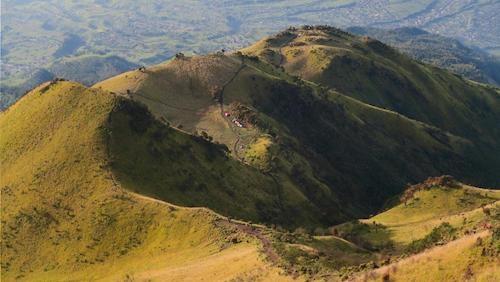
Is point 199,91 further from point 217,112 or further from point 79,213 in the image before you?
point 79,213

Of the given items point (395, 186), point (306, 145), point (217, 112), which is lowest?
point (395, 186)

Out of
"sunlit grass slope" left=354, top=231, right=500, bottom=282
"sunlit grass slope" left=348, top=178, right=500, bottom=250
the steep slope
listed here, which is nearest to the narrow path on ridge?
the steep slope

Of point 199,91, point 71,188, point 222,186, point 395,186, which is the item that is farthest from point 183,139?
point 395,186

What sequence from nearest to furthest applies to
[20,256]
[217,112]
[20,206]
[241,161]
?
[20,256], [20,206], [241,161], [217,112]

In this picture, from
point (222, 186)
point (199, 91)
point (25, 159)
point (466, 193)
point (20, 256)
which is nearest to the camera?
point (20, 256)

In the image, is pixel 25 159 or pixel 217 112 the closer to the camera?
pixel 25 159

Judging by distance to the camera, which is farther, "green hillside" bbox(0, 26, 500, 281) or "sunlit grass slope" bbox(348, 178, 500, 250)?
"sunlit grass slope" bbox(348, 178, 500, 250)

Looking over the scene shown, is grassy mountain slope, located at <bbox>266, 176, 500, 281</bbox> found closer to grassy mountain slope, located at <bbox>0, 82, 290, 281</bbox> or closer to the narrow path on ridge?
grassy mountain slope, located at <bbox>0, 82, 290, 281</bbox>
